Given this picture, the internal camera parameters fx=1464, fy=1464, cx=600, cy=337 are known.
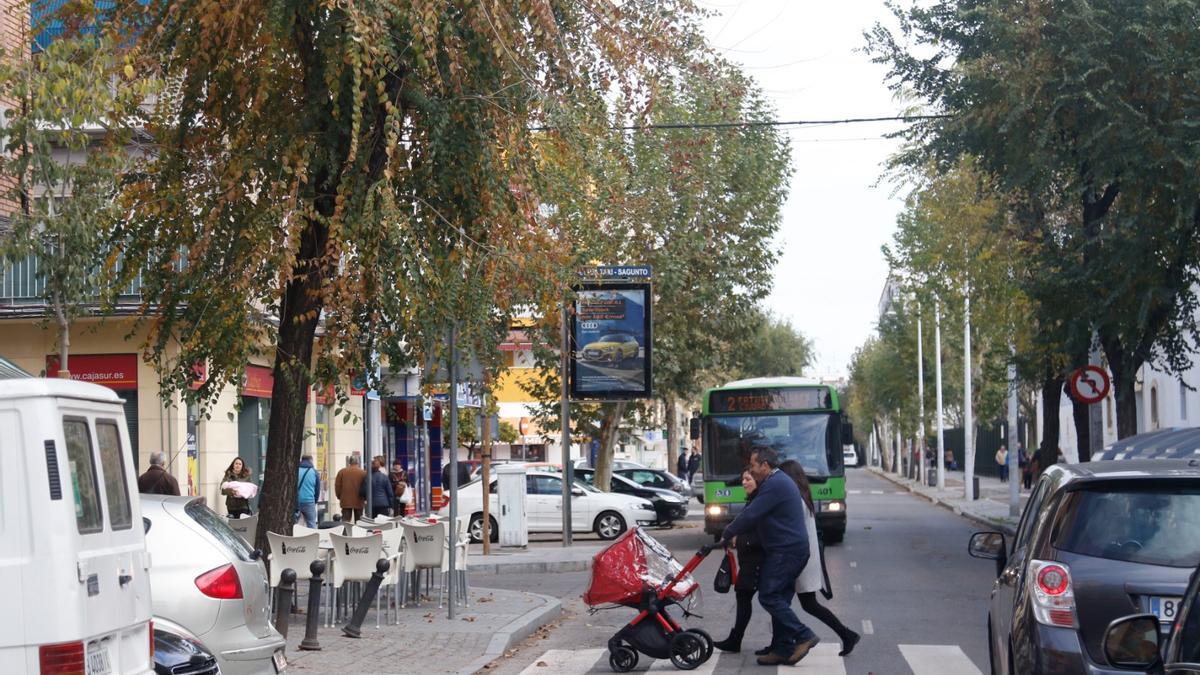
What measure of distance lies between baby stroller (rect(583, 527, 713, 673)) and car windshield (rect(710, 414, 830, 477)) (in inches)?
574

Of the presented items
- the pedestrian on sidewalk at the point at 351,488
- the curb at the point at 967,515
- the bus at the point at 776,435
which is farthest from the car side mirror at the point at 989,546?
the bus at the point at 776,435

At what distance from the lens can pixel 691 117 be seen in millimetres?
31203

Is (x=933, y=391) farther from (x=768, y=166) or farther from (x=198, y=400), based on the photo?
(x=198, y=400)

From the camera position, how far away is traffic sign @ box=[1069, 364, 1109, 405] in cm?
2383

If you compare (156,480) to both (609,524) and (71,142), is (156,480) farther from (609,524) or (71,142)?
(609,524)

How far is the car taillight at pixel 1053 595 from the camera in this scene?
699cm

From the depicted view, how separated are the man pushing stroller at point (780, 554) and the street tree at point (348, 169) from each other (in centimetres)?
320

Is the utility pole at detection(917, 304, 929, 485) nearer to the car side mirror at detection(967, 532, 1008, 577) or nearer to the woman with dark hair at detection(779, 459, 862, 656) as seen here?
the woman with dark hair at detection(779, 459, 862, 656)

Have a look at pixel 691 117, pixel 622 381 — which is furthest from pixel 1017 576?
pixel 691 117

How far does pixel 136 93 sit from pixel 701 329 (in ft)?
86.8

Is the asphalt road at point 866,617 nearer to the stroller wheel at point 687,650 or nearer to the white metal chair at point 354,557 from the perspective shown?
the stroller wheel at point 687,650

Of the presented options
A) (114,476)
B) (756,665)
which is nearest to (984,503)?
(756,665)

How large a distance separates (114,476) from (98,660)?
0.90 m

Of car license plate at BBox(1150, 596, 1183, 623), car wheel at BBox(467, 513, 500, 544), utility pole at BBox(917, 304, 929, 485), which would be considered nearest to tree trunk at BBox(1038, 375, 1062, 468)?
car wheel at BBox(467, 513, 500, 544)
